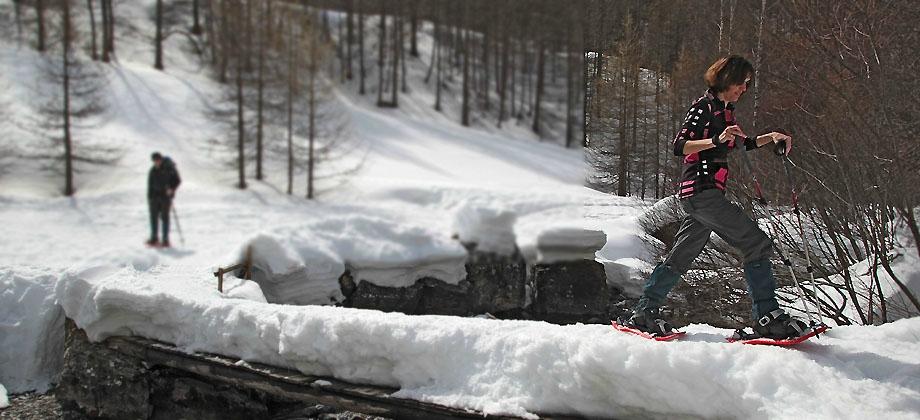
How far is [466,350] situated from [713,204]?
1441mm

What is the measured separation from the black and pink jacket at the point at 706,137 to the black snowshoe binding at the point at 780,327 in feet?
1.99

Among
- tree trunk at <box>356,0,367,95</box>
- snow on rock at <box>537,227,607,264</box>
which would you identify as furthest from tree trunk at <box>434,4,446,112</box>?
snow on rock at <box>537,227,607,264</box>

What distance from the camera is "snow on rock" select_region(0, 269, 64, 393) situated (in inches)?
264

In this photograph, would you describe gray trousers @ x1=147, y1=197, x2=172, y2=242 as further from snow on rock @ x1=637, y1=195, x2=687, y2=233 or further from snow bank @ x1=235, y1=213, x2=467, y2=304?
snow on rock @ x1=637, y1=195, x2=687, y2=233

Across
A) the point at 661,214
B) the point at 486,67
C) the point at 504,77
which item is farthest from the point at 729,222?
the point at 486,67

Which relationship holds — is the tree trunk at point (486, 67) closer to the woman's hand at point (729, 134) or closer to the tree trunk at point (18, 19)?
the tree trunk at point (18, 19)

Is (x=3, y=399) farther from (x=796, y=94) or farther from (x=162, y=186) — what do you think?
(x=796, y=94)

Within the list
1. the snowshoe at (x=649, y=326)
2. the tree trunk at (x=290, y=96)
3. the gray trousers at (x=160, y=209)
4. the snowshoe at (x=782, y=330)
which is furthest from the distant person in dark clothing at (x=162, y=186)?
the snowshoe at (x=782, y=330)

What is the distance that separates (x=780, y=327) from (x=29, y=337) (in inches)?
255

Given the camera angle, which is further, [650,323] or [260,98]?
[260,98]

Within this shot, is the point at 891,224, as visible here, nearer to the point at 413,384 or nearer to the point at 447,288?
the point at 413,384

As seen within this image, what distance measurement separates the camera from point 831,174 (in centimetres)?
414

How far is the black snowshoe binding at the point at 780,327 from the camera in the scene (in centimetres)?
320

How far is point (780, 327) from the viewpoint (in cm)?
321
